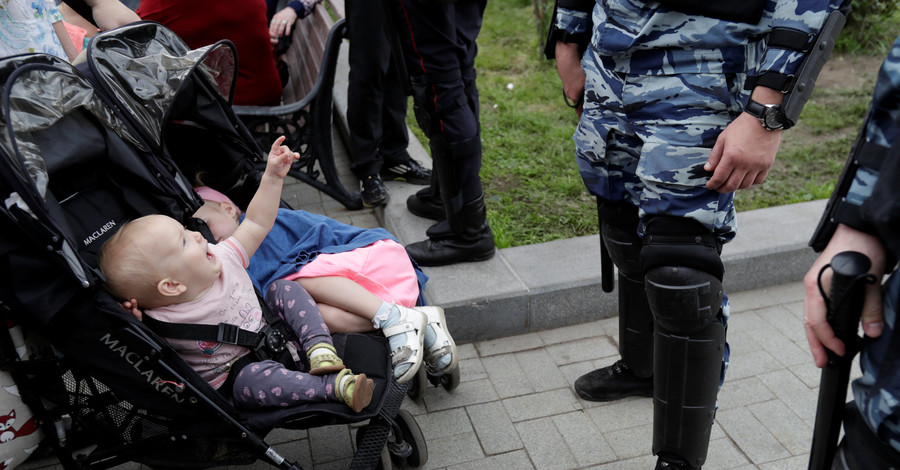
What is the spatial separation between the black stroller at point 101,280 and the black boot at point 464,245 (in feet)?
3.33

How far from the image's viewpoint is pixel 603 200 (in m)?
2.37

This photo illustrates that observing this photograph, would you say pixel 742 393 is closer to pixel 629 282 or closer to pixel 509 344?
pixel 629 282

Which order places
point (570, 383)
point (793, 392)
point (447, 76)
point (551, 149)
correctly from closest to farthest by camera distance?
point (793, 392) → point (570, 383) → point (447, 76) → point (551, 149)

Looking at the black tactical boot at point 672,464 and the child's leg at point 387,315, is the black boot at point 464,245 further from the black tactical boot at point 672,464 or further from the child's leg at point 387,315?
the black tactical boot at point 672,464

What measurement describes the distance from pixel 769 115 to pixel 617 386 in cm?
133


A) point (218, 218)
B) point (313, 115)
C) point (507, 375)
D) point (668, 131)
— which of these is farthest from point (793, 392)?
point (313, 115)

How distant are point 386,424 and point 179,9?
2319 mm

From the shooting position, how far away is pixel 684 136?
1913mm

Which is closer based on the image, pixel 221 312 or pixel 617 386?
pixel 221 312

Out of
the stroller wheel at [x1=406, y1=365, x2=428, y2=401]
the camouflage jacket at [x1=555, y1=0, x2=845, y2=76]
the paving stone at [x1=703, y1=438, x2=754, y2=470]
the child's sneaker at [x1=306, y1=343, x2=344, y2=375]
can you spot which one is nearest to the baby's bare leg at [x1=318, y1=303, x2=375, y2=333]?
the child's sneaker at [x1=306, y1=343, x2=344, y2=375]

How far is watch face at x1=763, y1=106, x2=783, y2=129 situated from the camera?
5.71 ft

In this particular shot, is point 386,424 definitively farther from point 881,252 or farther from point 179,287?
point 881,252

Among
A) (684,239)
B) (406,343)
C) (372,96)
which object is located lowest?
(406,343)

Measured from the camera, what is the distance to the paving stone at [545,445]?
2.48 meters
